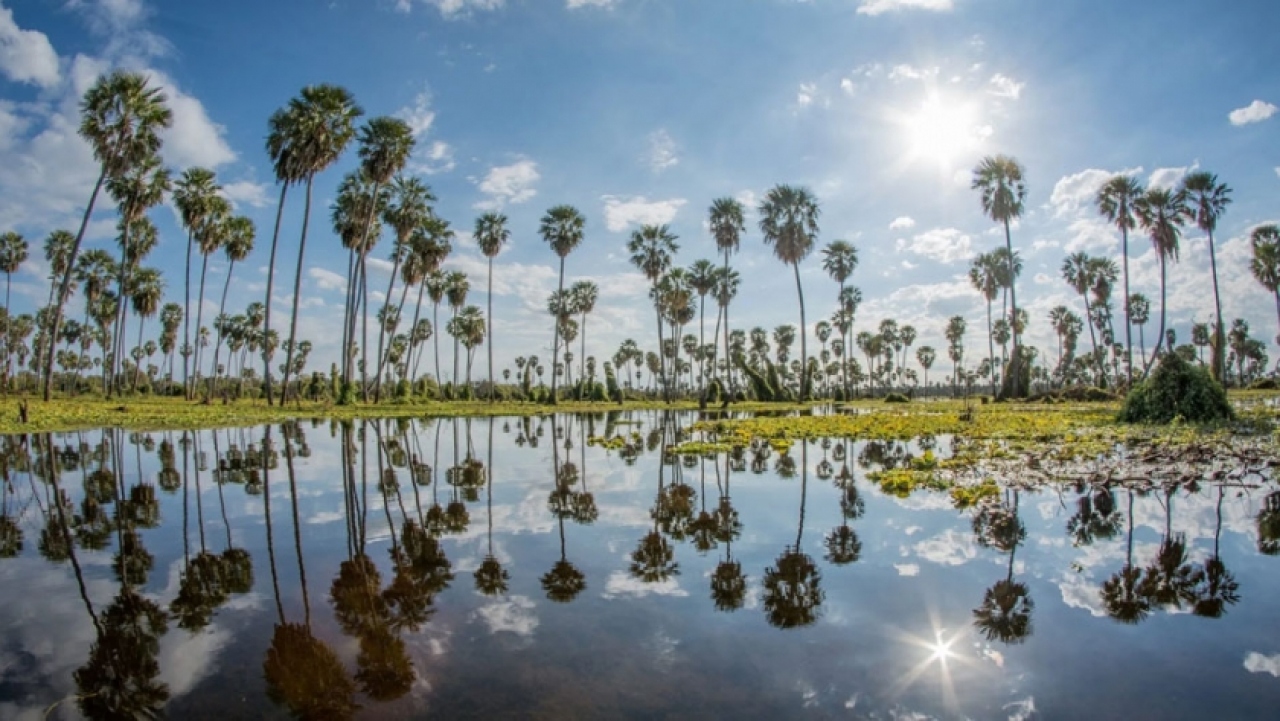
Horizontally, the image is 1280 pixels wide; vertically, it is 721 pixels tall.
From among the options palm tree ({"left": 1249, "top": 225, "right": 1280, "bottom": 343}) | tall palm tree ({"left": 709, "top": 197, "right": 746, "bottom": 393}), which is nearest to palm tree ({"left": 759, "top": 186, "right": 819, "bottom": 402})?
tall palm tree ({"left": 709, "top": 197, "right": 746, "bottom": 393})

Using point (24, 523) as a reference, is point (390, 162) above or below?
above

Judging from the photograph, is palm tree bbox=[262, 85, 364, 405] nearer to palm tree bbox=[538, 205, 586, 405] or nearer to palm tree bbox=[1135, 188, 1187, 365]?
palm tree bbox=[538, 205, 586, 405]

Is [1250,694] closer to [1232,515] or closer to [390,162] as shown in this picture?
[1232,515]

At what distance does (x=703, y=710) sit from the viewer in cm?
387

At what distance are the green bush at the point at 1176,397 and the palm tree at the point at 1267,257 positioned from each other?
6433 centimetres

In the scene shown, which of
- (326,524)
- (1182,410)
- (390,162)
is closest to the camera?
Result: (326,524)

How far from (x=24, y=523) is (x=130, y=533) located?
2.29 meters

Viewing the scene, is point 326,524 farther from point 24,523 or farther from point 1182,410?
point 1182,410

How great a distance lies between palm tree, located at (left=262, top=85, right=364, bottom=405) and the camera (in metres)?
41.7

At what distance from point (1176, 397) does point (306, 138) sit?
160ft

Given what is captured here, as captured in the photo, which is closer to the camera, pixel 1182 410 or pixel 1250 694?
pixel 1250 694

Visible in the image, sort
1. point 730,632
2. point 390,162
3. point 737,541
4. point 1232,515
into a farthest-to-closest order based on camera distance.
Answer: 1. point 390,162
2. point 1232,515
3. point 737,541
4. point 730,632

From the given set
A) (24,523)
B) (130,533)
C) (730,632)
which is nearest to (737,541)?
(730,632)

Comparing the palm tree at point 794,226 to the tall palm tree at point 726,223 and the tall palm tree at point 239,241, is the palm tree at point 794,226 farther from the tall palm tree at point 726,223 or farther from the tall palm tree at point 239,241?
the tall palm tree at point 239,241
